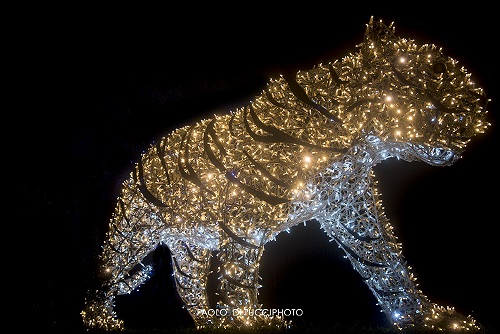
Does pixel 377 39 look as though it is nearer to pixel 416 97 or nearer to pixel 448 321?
pixel 416 97

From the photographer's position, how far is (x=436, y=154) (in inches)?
106

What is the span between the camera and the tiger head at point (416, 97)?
2.53m

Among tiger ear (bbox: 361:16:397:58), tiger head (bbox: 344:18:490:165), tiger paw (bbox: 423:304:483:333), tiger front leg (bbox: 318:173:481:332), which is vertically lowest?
tiger paw (bbox: 423:304:483:333)

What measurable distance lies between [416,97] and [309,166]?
2.64ft

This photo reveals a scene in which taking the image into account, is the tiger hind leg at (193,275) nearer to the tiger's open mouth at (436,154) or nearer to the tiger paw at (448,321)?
the tiger paw at (448,321)

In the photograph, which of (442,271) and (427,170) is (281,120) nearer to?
(427,170)

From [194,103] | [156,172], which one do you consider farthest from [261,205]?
[194,103]

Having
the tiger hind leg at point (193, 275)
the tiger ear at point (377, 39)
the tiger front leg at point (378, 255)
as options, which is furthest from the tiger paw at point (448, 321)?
the tiger ear at point (377, 39)

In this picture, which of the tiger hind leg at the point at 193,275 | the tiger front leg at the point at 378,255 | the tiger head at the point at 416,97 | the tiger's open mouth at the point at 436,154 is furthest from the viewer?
the tiger hind leg at the point at 193,275

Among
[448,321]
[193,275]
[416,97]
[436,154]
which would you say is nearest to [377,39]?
[416,97]

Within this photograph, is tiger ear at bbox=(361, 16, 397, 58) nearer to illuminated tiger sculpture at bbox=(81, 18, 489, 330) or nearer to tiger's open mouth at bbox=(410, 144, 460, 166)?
illuminated tiger sculpture at bbox=(81, 18, 489, 330)

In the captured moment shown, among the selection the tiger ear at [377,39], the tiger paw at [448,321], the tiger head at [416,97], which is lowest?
the tiger paw at [448,321]

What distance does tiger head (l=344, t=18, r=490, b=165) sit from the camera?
99.4 inches

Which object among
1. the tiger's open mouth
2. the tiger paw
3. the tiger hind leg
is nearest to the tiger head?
the tiger's open mouth
